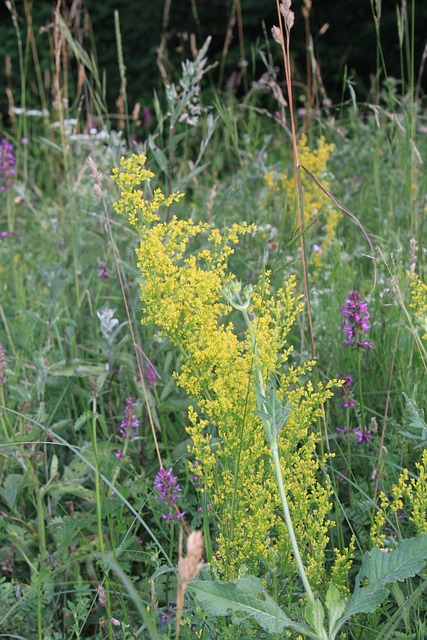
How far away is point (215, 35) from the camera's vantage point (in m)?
8.22

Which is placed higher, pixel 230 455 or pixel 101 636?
pixel 230 455

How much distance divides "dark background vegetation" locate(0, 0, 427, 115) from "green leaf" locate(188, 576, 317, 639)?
6815 millimetres

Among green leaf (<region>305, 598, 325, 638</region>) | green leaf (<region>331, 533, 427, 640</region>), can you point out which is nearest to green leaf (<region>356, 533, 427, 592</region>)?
green leaf (<region>331, 533, 427, 640</region>)

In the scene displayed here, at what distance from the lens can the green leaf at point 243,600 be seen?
1195mm

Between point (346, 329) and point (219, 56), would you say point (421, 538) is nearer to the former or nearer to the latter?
point (346, 329)

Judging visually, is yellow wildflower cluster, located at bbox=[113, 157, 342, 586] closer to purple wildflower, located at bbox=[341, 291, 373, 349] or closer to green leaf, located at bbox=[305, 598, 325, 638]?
green leaf, located at bbox=[305, 598, 325, 638]

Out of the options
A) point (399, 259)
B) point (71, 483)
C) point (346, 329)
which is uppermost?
point (346, 329)

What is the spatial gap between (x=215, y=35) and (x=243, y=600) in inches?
306

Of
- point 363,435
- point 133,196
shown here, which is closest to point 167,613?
point 363,435

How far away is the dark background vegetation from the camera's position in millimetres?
7734

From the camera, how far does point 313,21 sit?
7988mm

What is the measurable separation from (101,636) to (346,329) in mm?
819

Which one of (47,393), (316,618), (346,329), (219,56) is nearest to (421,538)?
(316,618)

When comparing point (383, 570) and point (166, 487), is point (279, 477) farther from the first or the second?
point (166, 487)
